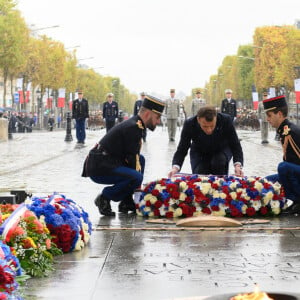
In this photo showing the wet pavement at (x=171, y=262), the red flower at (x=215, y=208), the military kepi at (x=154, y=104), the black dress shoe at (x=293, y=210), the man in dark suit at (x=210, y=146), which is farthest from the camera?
the man in dark suit at (x=210, y=146)

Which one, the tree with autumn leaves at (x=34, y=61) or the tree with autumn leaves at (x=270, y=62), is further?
the tree with autumn leaves at (x=270, y=62)

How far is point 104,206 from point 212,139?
59.7 inches

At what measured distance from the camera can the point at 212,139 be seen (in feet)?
37.8

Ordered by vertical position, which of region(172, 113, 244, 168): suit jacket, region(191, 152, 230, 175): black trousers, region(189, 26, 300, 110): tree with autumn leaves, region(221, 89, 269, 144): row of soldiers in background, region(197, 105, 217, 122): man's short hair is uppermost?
region(189, 26, 300, 110): tree with autumn leaves

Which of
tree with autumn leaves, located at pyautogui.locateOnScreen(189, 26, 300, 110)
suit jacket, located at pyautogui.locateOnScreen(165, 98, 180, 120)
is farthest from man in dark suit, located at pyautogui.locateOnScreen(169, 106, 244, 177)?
tree with autumn leaves, located at pyautogui.locateOnScreen(189, 26, 300, 110)

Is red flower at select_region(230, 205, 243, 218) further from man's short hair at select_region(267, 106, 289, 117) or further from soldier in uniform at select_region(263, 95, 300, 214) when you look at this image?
man's short hair at select_region(267, 106, 289, 117)

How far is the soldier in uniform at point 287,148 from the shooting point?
11.0 m

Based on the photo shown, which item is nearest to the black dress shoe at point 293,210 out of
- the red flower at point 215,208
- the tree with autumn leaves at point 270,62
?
the red flower at point 215,208

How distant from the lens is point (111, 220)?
10.6 metres

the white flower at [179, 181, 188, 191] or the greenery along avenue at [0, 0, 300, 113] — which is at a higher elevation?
the greenery along avenue at [0, 0, 300, 113]

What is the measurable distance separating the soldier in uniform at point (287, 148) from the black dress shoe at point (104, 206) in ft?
6.33

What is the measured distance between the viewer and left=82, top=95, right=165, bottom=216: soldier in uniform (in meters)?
10.7

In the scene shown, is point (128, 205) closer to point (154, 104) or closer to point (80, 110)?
point (154, 104)

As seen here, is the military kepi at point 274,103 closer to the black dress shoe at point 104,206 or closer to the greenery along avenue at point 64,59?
the black dress shoe at point 104,206
